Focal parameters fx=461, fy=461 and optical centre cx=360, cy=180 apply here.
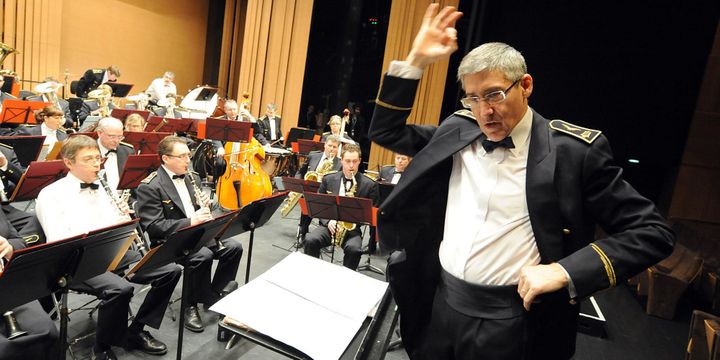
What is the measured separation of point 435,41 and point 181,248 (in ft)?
7.16

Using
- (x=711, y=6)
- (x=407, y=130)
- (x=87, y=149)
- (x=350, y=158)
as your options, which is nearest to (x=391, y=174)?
(x=350, y=158)

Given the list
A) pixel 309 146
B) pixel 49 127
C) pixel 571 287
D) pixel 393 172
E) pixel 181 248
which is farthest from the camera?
pixel 309 146

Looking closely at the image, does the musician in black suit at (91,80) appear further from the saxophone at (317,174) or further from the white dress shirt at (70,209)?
the white dress shirt at (70,209)

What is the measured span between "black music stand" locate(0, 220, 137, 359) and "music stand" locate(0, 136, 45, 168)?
3.17m

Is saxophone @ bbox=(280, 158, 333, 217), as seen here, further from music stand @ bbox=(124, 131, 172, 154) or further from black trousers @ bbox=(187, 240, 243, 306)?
black trousers @ bbox=(187, 240, 243, 306)

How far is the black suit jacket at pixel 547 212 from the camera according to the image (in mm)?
1318

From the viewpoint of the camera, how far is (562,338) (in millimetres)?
1490

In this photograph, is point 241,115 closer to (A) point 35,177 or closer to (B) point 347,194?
(B) point 347,194

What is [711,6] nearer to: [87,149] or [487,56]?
[487,56]

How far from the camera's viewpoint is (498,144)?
1490 millimetres

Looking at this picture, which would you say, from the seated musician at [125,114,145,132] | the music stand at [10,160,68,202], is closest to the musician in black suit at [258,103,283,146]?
the seated musician at [125,114,145,132]

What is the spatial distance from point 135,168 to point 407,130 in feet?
12.9

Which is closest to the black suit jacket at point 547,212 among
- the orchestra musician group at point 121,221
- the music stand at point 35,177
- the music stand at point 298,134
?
the orchestra musician group at point 121,221

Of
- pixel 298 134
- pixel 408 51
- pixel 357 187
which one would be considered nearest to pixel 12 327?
pixel 357 187
